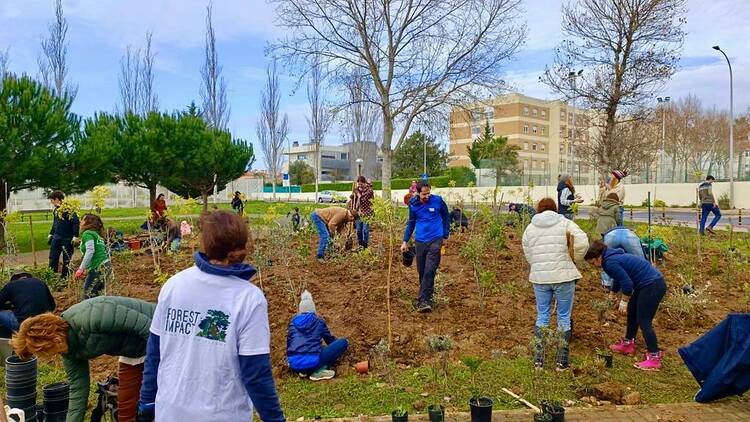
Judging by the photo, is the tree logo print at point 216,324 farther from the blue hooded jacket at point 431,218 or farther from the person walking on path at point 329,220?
the person walking on path at point 329,220

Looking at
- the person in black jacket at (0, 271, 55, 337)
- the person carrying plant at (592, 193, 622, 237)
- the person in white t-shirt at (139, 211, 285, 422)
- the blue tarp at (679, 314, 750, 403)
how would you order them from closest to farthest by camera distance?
the person in white t-shirt at (139, 211, 285, 422), the blue tarp at (679, 314, 750, 403), the person in black jacket at (0, 271, 55, 337), the person carrying plant at (592, 193, 622, 237)

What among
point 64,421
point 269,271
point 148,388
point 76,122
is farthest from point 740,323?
point 76,122

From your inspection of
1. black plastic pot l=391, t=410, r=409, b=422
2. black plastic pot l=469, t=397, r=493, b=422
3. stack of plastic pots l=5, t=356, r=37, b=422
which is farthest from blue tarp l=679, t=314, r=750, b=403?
stack of plastic pots l=5, t=356, r=37, b=422

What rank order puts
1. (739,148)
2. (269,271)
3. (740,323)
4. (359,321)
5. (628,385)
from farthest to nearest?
(739,148) < (269,271) < (359,321) < (628,385) < (740,323)

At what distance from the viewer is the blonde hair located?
8.98 feet

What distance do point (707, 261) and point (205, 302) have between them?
10.3 m

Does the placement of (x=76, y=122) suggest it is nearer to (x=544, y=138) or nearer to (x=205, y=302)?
(x=205, y=302)

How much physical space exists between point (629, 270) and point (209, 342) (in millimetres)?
4056

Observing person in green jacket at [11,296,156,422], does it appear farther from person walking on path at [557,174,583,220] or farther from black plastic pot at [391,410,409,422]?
person walking on path at [557,174,583,220]

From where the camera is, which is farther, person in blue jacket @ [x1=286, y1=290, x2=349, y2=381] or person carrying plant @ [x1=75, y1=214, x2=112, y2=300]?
person carrying plant @ [x1=75, y1=214, x2=112, y2=300]

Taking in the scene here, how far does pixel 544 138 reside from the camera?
69.4 metres

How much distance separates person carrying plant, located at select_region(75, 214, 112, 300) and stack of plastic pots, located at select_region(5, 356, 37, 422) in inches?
110

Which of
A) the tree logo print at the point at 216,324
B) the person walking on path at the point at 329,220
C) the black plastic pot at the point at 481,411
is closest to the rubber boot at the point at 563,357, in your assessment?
the black plastic pot at the point at 481,411

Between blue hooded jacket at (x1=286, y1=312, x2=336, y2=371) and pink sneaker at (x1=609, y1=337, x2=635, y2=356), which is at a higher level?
blue hooded jacket at (x1=286, y1=312, x2=336, y2=371)
